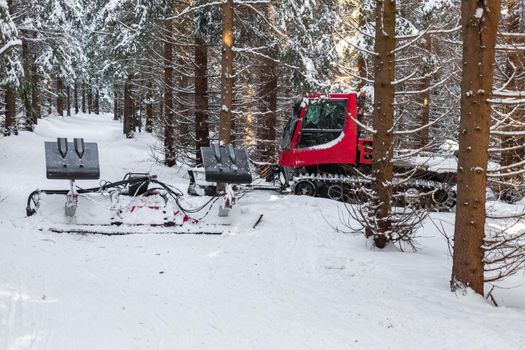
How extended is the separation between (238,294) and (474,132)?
9.63 ft

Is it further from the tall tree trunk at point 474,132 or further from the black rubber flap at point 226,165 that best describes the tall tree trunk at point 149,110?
the tall tree trunk at point 474,132

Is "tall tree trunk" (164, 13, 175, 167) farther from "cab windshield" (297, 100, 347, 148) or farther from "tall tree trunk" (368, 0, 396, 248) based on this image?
"tall tree trunk" (368, 0, 396, 248)

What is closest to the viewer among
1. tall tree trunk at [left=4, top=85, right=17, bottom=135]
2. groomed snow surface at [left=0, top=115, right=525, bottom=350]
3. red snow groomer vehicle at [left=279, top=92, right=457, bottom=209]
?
groomed snow surface at [left=0, top=115, right=525, bottom=350]

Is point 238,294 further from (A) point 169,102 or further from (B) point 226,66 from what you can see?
(A) point 169,102

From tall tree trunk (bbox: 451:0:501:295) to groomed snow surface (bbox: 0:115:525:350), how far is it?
0.41m

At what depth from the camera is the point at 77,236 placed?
754cm

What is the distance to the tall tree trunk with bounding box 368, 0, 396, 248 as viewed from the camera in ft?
22.1

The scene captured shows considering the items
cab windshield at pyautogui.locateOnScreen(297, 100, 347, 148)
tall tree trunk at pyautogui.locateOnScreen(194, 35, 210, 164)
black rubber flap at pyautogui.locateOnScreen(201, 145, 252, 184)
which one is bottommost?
black rubber flap at pyautogui.locateOnScreen(201, 145, 252, 184)

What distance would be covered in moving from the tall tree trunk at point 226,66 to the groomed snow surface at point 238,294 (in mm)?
2688

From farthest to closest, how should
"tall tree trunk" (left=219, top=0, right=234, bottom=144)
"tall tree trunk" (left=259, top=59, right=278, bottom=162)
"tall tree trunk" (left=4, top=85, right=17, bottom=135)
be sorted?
"tall tree trunk" (left=4, top=85, right=17, bottom=135)
"tall tree trunk" (left=259, top=59, right=278, bottom=162)
"tall tree trunk" (left=219, top=0, right=234, bottom=144)

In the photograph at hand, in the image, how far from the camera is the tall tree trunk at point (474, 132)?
4.50 meters

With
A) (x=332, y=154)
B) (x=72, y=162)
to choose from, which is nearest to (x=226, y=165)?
(x=72, y=162)

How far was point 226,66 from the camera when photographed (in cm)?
1036

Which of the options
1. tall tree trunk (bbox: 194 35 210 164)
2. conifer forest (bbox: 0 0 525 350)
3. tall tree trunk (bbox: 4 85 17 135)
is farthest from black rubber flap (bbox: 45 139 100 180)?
tall tree trunk (bbox: 4 85 17 135)
